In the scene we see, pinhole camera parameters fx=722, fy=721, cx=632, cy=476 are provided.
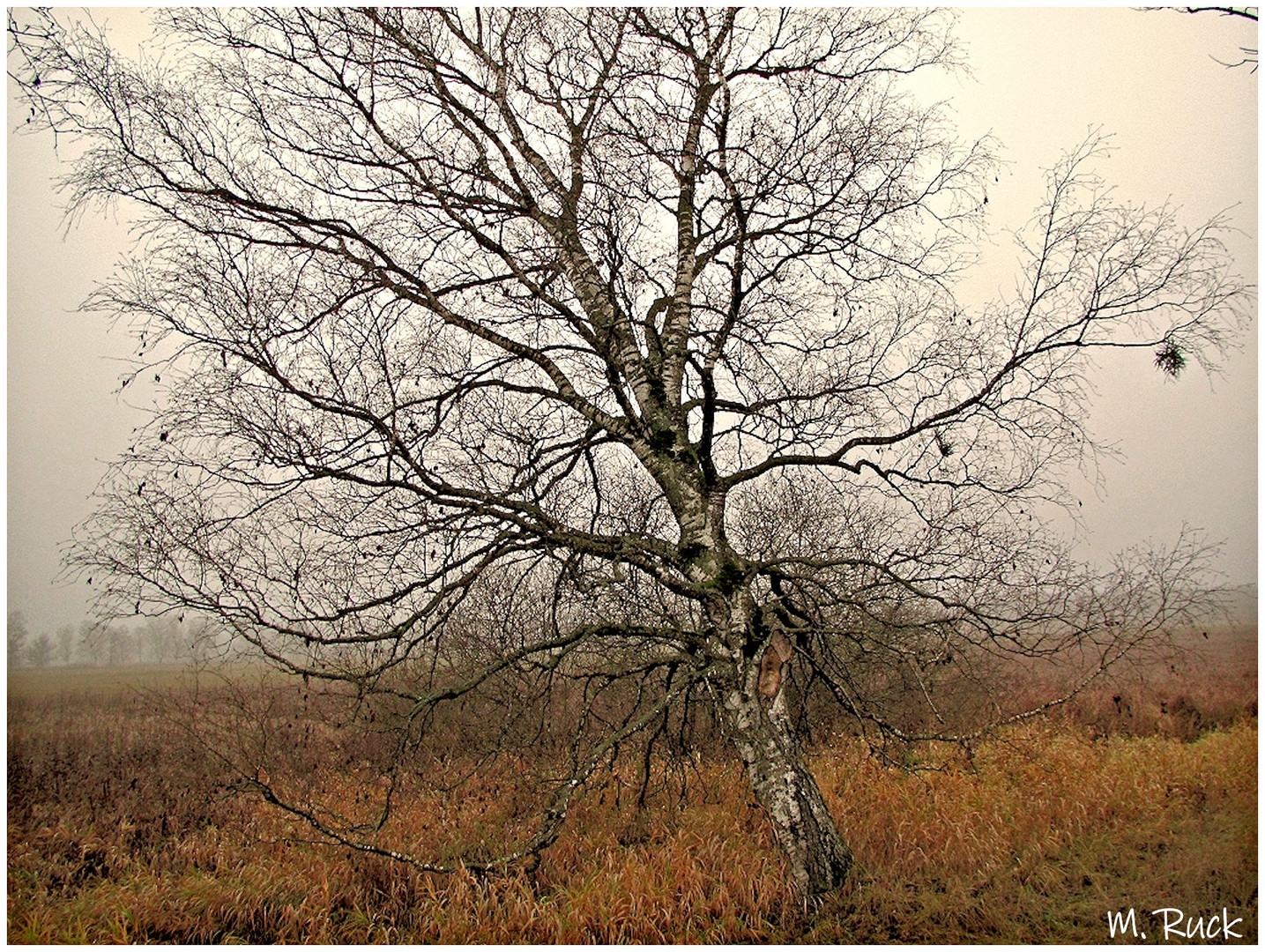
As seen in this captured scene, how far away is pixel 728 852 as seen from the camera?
4789 mm

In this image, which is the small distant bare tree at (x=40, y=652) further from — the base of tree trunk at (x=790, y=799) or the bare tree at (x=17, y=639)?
the base of tree trunk at (x=790, y=799)

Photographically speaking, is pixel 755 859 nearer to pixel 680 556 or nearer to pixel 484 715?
pixel 680 556

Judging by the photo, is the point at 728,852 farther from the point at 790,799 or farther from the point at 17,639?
the point at 17,639

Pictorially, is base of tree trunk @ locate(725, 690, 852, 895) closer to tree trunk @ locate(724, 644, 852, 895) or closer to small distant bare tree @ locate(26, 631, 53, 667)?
tree trunk @ locate(724, 644, 852, 895)

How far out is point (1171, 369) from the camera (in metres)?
4.61

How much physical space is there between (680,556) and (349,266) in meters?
2.87

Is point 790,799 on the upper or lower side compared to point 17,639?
lower

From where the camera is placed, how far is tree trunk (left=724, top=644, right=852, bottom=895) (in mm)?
4168

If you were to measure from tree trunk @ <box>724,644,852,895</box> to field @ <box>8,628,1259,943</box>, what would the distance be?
20 cm

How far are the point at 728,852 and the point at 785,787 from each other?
94 cm

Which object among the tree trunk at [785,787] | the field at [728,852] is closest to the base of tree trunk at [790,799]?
the tree trunk at [785,787]

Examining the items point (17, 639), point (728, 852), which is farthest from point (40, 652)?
point (728, 852)

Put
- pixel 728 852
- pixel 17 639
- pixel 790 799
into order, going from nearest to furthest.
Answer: pixel 790 799
pixel 728 852
pixel 17 639

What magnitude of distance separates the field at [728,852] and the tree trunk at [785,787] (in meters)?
0.20
